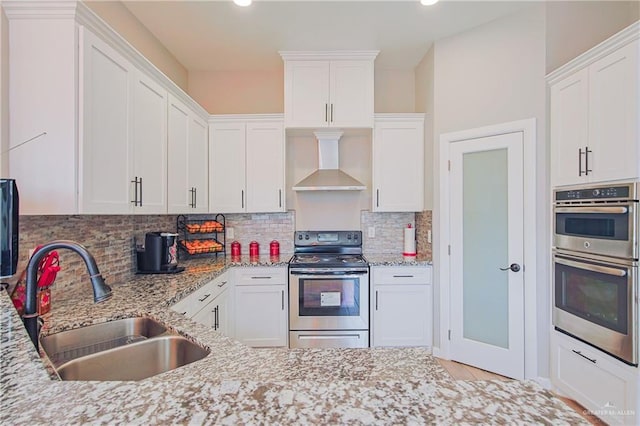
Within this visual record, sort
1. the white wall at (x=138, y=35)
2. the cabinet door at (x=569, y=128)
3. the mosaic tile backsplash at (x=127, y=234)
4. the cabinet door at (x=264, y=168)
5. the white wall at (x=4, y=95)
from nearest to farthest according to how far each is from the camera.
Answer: the white wall at (x=4, y=95), the mosaic tile backsplash at (x=127, y=234), the cabinet door at (x=569, y=128), the white wall at (x=138, y=35), the cabinet door at (x=264, y=168)


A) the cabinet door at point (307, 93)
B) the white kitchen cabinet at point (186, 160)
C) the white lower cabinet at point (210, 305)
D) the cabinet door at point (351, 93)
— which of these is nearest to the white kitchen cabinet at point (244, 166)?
the white kitchen cabinet at point (186, 160)

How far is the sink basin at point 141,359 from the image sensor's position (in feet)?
4.31

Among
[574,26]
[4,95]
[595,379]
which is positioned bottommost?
[595,379]

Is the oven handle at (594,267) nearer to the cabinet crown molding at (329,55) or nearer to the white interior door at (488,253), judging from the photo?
the white interior door at (488,253)

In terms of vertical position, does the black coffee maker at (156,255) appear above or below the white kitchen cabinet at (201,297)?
above

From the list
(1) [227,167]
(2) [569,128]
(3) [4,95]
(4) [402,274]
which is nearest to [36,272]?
(3) [4,95]

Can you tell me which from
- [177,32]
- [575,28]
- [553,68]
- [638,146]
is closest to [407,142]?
[553,68]

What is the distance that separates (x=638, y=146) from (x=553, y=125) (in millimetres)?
663

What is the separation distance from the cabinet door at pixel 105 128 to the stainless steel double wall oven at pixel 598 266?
2.96m

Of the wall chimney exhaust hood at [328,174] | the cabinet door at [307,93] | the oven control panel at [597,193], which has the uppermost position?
the cabinet door at [307,93]

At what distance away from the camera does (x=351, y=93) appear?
323cm

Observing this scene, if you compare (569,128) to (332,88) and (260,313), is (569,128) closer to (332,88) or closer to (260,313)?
(332,88)

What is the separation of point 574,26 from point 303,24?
219 cm

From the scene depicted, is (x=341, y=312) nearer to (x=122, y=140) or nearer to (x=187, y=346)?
(x=187, y=346)
